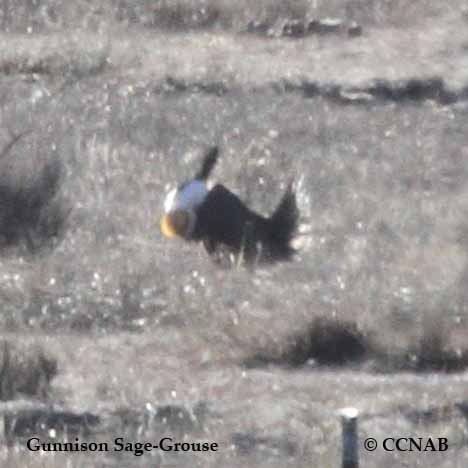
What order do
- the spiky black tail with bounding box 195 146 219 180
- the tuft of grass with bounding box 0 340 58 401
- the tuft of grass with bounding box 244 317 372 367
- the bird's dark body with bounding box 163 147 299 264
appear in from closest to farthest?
1. the tuft of grass with bounding box 0 340 58 401
2. the tuft of grass with bounding box 244 317 372 367
3. the bird's dark body with bounding box 163 147 299 264
4. the spiky black tail with bounding box 195 146 219 180

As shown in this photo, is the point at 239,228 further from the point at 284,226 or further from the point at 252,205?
the point at 252,205

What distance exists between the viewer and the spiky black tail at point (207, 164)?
1223 cm

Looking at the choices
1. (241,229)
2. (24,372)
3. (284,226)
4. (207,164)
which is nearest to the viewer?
(24,372)

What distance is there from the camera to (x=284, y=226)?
37.9 feet

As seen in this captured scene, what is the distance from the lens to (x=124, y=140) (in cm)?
1295

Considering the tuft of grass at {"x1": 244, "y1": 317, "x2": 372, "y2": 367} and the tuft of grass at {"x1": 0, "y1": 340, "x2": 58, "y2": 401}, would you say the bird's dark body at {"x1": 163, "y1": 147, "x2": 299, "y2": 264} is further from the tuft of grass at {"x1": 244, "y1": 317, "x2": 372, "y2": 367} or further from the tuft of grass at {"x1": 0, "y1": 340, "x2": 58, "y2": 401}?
the tuft of grass at {"x1": 0, "y1": 340, "x2": 58, "y2": 401}

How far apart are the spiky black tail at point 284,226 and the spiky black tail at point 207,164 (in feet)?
1.44

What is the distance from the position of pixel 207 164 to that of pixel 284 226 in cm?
94

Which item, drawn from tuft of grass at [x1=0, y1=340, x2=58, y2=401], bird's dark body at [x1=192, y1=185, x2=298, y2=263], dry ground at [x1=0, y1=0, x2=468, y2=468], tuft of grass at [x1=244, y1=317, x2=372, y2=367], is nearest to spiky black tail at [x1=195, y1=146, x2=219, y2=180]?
dry ground at [x1=0, y1=0, x2=468, y2=468]

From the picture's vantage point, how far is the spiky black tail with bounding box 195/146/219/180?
12.2 meters

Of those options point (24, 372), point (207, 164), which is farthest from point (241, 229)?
point (24, 372)

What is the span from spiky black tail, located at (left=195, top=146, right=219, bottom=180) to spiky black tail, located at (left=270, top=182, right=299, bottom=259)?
1.44 ft

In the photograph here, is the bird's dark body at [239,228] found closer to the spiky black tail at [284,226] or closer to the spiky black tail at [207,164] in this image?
the spiky black tail at [284,226]

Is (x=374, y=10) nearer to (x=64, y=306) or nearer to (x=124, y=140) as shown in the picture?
(x=124, y=140)
